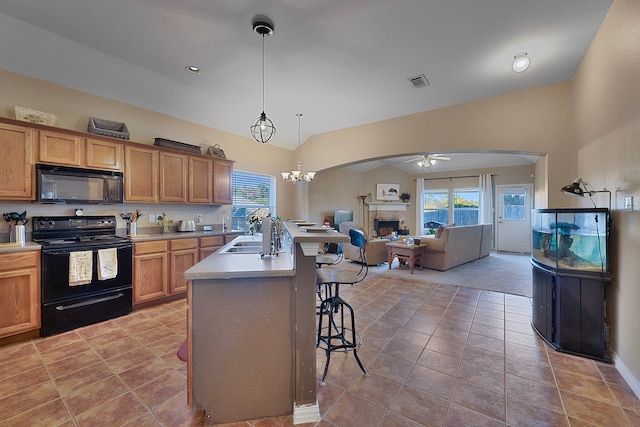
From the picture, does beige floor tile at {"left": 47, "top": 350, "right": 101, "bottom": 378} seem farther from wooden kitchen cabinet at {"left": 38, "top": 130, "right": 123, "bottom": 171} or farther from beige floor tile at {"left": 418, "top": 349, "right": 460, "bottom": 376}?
beige floor tile at {"left": 418, "top": 349, "right": 460, "bottom": 376}

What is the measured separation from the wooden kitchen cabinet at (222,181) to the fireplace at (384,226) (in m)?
5.68

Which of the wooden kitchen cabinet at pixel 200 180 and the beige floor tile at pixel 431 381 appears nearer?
the beige floor tile at pixel 431 381

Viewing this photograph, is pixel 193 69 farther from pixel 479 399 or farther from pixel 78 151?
pixel 479 399

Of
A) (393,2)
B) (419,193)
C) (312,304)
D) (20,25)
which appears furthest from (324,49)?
(419,193)

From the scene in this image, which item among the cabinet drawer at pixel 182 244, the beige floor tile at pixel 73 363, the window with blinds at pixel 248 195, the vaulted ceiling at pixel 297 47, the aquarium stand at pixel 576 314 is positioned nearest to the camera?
the beige floor tile at pixel 73 363

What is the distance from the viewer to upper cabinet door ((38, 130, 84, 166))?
2.75 metres

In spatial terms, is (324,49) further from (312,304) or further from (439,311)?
(439,311)

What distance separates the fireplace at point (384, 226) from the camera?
8.94 metres

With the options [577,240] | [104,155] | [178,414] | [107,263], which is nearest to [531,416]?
[577,240]

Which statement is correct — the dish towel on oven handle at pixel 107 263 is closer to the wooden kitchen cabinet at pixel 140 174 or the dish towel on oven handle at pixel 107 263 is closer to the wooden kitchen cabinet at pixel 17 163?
the wooden kitchen cabinet at pixel 140 174

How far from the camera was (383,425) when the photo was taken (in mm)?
1535

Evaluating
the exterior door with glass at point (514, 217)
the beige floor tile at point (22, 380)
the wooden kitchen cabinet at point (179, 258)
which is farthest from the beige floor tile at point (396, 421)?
the exterior door with glass at point (514, 217)

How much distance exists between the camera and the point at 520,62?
2.86m

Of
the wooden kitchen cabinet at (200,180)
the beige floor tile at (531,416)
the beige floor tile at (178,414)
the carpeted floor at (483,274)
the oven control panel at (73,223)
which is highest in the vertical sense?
the wooden kitchen cabinet at (200,180)
